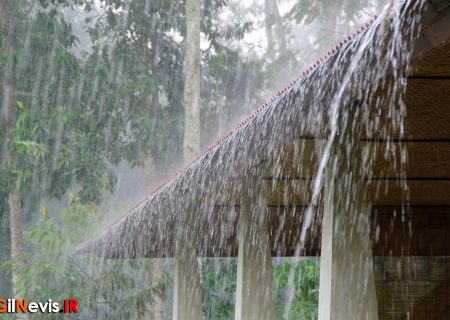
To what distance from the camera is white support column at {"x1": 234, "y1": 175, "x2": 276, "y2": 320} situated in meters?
5.21

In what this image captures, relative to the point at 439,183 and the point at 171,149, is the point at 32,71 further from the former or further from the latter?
the point at 439,183

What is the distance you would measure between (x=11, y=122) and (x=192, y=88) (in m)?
3.70

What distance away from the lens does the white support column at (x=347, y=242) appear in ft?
11.8

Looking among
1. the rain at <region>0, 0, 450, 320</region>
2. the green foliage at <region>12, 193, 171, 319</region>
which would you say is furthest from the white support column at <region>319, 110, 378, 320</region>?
the green foliage at <region>12, 193, 171, 319</region>

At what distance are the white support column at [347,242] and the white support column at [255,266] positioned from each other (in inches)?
57.2

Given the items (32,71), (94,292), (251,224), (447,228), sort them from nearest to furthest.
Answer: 1. (251,224)
2. (447,228)
3. (94,292)
4. (32,71)

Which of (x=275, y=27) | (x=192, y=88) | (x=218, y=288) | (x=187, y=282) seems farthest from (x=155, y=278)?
(x=275, y=27)

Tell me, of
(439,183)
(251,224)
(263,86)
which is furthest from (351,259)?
(263,86)

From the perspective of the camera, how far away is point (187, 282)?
A: 7.59m

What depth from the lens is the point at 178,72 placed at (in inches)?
723

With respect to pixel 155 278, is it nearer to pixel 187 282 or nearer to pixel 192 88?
pixel 192 88

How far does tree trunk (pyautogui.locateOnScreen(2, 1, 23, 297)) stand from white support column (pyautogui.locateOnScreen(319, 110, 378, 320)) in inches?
475

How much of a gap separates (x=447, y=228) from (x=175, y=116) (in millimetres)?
11619

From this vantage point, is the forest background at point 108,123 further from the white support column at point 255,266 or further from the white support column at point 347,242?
the white support column at point 347,242
